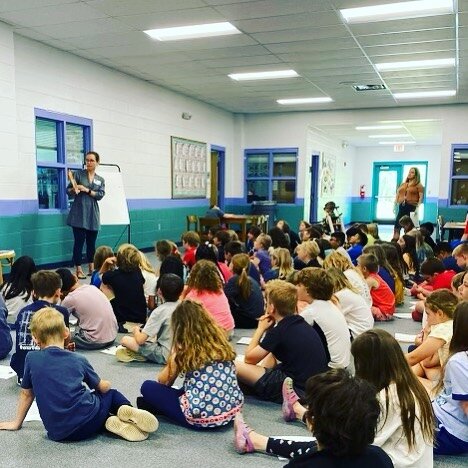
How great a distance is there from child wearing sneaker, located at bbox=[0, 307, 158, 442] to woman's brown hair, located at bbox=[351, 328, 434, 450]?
1.16m

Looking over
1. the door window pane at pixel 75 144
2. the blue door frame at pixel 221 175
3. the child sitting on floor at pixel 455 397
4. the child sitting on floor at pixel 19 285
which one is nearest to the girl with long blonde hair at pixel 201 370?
the child sitting on floor at pixel 455 397

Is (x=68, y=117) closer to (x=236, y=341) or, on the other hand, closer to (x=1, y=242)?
(x=1, y=242)

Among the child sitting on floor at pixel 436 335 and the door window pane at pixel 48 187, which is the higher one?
the door window pane at pixel 48 187

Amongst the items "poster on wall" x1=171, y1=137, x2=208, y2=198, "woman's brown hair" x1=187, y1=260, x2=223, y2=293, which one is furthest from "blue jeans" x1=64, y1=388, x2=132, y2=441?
"poster on wall" x1=171, y1=137, x2=208, y2=198

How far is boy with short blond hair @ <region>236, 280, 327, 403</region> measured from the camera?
2604mm

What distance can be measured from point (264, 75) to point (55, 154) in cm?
374

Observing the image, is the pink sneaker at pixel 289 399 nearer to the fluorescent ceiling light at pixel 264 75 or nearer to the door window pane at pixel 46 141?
the door window pane at pixel 46 141

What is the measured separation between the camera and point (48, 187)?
6.81m

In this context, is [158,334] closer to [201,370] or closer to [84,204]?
[201,370]

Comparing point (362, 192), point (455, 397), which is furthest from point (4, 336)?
point (362, 192)

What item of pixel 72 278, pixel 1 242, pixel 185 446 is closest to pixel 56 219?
pixel 1 242

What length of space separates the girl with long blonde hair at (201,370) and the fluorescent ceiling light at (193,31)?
4.31 meters

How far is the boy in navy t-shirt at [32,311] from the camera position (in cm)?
288

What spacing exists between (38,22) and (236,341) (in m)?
4.34
